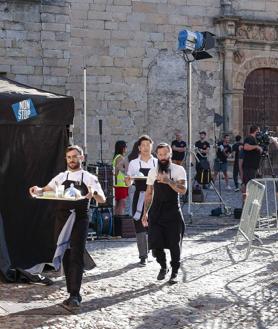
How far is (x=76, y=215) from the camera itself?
23.8 ft

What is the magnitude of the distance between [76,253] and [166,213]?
151 cm

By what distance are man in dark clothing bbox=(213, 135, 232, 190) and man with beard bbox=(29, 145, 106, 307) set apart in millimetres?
13465

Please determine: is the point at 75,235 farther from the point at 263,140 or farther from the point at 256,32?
the point at 256,32

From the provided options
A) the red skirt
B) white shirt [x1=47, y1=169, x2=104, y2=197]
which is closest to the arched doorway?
the red skirt

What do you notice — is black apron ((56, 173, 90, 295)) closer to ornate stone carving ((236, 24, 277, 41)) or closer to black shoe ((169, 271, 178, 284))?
black shoe ((169, 271, 178, 284))

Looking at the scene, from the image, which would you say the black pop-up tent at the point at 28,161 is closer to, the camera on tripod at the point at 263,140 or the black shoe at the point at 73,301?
the black shoe at the point at 73,301

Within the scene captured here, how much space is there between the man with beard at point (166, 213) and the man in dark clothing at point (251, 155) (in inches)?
246

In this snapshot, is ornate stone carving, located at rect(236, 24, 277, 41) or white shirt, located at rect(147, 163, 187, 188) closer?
white shirt, located at rect(147, 163, 187, 188)

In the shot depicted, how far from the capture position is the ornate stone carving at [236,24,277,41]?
79.0ft

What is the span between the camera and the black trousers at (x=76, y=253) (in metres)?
7.08

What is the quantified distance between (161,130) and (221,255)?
13026 millimetres

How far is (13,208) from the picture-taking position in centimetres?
859

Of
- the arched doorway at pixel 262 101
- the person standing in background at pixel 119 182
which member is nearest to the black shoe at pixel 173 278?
the person standing in background at pixel 119 182

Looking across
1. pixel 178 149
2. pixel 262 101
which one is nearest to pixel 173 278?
pixel 178 149
